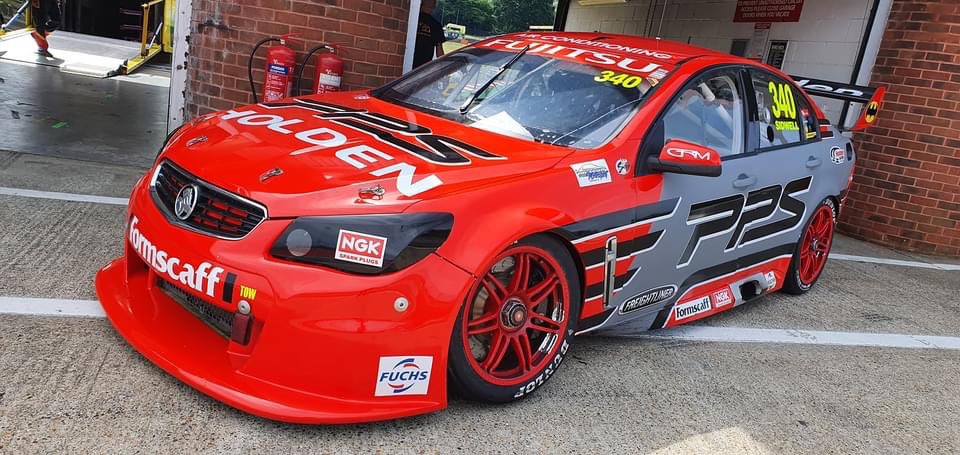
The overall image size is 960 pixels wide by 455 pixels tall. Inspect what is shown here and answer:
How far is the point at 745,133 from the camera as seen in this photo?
3.66 meters

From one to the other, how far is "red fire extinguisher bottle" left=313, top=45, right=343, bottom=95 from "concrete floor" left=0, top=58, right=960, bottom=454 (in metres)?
1.66

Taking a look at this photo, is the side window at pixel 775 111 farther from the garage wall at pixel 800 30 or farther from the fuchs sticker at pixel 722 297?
the garage wall at pixel 800 30

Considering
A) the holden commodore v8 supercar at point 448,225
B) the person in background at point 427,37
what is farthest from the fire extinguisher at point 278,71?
the person in background at point 427,37

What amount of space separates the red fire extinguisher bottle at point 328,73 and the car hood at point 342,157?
2097mm

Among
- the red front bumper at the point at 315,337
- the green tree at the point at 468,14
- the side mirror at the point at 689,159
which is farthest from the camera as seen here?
the green tree at the point at 468,14

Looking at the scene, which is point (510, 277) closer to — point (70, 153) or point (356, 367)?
point (356, 367)

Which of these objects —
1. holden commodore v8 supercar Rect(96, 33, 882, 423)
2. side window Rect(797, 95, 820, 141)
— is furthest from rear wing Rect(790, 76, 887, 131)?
holden commodore v8 supercar Rect(96, 33, 882, 423)

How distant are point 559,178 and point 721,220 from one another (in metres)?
1.16

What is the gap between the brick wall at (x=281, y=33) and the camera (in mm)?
5398

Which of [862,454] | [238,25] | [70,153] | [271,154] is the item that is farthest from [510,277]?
[70,153]

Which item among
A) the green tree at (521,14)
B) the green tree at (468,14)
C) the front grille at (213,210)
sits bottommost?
the front grille at (213,210)

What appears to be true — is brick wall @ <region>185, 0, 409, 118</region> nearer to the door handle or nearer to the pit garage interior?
the pit garage interior

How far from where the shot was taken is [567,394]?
2896 mm

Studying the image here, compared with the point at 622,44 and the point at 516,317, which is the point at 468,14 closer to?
the point at 622,44
